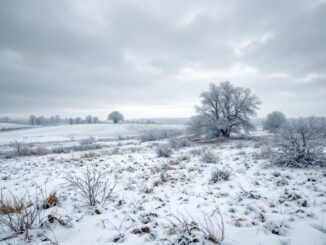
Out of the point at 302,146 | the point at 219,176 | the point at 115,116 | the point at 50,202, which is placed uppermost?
the point at 115,116

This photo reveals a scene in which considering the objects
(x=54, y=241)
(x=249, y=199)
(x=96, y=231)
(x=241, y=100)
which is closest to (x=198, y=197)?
(x=249, y=199)

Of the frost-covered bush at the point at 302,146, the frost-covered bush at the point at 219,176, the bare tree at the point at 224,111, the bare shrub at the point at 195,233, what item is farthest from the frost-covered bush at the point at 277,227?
the bare tree at the point at 224,111

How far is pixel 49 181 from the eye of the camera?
6.38m

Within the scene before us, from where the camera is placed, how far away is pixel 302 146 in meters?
6.17

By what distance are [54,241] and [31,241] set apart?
340 millimetres

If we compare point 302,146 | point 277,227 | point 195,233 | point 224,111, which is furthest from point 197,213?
point 224,111

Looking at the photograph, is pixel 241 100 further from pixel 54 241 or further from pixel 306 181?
pixel 54 241

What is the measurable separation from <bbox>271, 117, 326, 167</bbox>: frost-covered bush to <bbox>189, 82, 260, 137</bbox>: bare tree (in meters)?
21.9

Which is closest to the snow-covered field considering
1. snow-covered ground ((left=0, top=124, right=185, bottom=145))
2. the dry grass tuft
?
the dry grass tuft

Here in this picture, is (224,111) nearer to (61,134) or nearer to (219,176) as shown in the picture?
(219,176)

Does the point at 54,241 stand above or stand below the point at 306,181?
below

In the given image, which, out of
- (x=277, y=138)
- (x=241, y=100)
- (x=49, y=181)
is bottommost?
(x=49, y=181)

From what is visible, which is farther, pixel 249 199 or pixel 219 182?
pixel 219 182

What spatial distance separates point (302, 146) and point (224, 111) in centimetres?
2724
